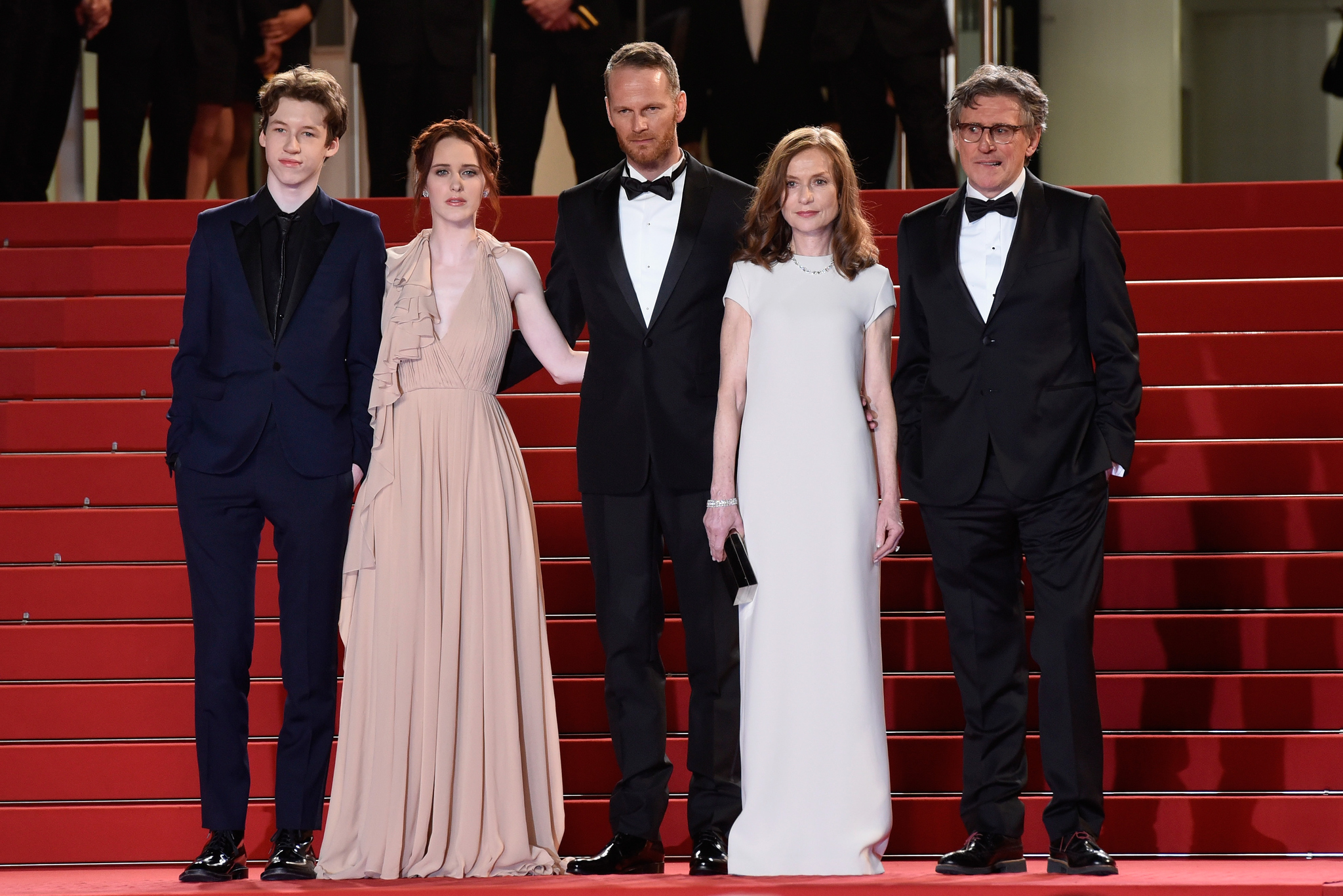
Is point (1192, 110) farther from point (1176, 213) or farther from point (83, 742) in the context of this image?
point (83, 742)

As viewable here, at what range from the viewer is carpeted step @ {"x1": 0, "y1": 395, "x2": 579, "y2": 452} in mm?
5312

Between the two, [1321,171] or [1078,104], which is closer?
[1078,104]

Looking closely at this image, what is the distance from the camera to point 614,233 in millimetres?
3656

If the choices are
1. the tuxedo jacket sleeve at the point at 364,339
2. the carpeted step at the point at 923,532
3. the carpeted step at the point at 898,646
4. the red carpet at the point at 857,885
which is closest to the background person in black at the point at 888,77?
the carpeted step at the point at 923,532

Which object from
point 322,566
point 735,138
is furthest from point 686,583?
point 735,138

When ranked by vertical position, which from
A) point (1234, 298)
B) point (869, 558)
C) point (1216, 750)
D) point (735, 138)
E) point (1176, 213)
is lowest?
point (1216, 750)

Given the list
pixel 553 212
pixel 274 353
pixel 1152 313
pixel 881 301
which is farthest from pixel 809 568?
pixel 553 212

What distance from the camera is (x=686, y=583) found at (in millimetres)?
3566

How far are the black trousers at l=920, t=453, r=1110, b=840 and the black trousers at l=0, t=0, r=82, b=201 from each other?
5252 mm

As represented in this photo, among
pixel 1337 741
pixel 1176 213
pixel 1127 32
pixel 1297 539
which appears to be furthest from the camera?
pixel 1127 32

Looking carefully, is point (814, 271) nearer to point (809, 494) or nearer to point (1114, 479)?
point (809, 494)

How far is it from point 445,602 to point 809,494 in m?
0.89

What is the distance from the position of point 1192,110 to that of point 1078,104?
1298 millimetres

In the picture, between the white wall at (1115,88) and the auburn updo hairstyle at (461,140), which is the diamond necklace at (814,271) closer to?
the auburn updo hairstyle at (461,140)
